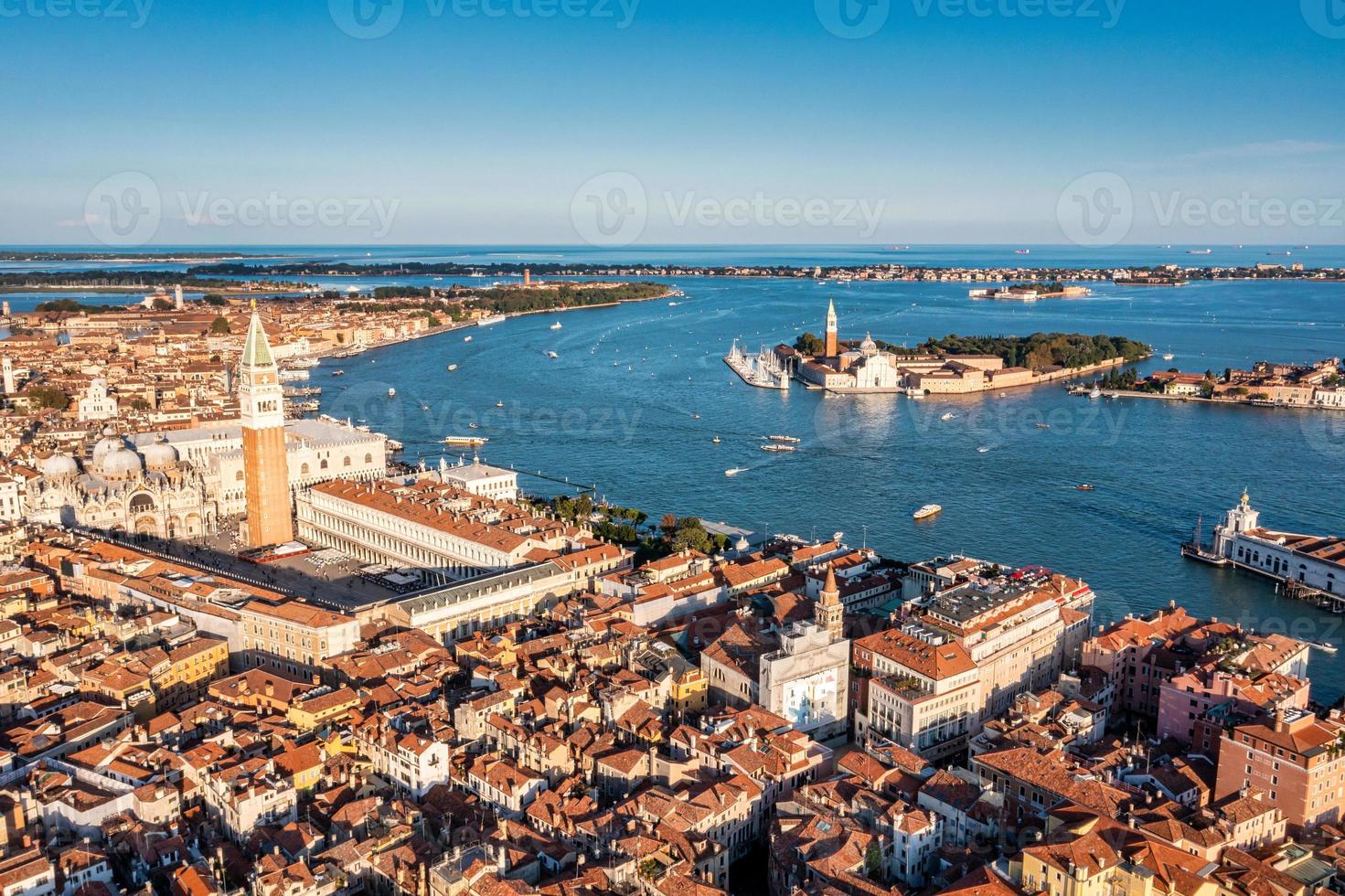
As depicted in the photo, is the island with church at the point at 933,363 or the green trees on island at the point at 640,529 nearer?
the green trees on island at the point at 640,529

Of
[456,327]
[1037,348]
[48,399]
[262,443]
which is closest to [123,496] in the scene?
[262,443]

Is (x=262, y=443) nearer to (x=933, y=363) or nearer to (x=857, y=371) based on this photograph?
(x=857, y=371)

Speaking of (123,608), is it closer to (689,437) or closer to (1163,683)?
(1163,683)

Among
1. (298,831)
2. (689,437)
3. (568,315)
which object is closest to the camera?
(298,831)

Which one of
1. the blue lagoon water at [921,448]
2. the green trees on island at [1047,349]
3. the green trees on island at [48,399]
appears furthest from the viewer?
the green trees on island at [1047,349]

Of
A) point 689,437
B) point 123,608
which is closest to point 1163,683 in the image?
point 123,608

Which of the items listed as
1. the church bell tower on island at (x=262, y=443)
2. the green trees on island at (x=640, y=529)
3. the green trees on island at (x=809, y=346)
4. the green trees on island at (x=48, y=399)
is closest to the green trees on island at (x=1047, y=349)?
the green trees on island at (x=809, y=346)

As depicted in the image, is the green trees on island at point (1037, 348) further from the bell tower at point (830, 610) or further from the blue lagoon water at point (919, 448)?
the bell tower at point (830, 610)
